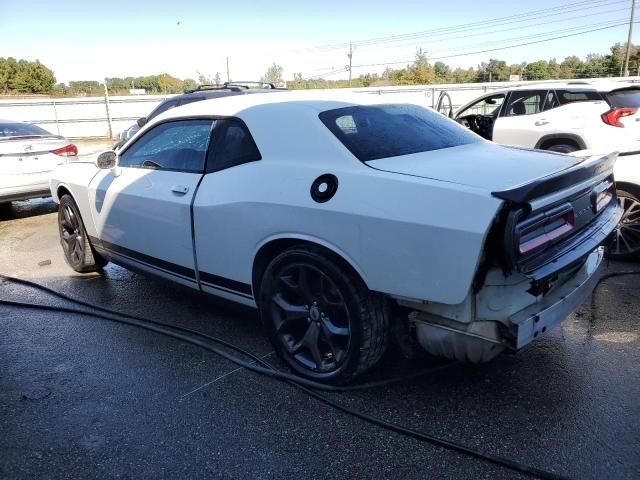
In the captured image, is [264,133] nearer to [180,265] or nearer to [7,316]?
[180,265]

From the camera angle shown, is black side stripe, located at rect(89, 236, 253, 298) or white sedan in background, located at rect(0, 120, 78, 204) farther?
white sedan in background, located at rect(0, 120, 78, 204)

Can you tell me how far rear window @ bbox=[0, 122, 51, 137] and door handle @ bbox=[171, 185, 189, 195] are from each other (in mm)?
5554

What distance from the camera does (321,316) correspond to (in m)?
2.94

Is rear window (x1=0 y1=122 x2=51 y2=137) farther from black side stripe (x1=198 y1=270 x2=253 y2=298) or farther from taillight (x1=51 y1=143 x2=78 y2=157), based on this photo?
black side stripe (x1=198 y1=270 x2=253 y2=298)

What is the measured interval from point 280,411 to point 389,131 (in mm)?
1740

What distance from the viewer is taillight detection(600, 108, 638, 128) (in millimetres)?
6543

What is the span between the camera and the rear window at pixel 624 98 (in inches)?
261

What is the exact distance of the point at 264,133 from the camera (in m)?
3.17

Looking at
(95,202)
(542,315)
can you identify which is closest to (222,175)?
(95,202)

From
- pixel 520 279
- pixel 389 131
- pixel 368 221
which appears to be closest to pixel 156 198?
pixel 389 131

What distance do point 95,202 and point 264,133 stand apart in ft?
6.58

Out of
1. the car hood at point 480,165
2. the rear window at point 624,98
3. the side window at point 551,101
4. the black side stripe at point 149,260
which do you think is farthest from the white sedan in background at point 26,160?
the rear window at point 624,98

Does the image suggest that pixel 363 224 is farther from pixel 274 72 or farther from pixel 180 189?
pixel 274 72

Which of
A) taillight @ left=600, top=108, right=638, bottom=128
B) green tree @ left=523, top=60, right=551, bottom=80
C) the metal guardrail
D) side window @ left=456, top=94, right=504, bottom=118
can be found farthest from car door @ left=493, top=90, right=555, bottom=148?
green tree @ left=523, top=60, right=551, bottom=80
